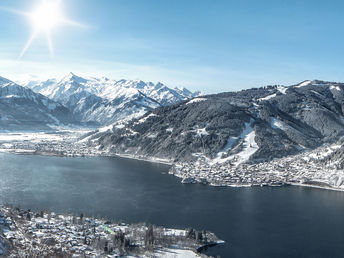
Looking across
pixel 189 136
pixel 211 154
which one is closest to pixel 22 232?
pixel 211 154

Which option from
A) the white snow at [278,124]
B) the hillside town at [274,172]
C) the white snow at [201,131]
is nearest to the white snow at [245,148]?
the hillside town at [274,172]

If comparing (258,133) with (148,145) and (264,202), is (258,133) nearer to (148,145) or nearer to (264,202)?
(148,145)

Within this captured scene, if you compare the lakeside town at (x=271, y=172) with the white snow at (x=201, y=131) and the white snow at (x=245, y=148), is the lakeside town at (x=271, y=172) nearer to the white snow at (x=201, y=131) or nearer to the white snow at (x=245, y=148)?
the white snow at (x=245, y=148)

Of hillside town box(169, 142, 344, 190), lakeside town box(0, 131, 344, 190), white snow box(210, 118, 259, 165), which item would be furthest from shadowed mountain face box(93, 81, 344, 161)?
hillside town box(169, 142, 344, 190)

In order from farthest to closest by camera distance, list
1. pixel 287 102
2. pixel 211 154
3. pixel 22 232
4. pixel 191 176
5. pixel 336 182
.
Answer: pixel 287 102 < pixel 211 154 < pixel 191 176 < pixel 336 182 < pixel 22 232

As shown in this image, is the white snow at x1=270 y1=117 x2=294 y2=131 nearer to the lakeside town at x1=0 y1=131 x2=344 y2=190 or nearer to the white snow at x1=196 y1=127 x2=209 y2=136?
the lakeside town at x1=0 y1=131 x2=344 y2=190

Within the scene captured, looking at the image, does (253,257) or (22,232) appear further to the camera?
(22,232)
